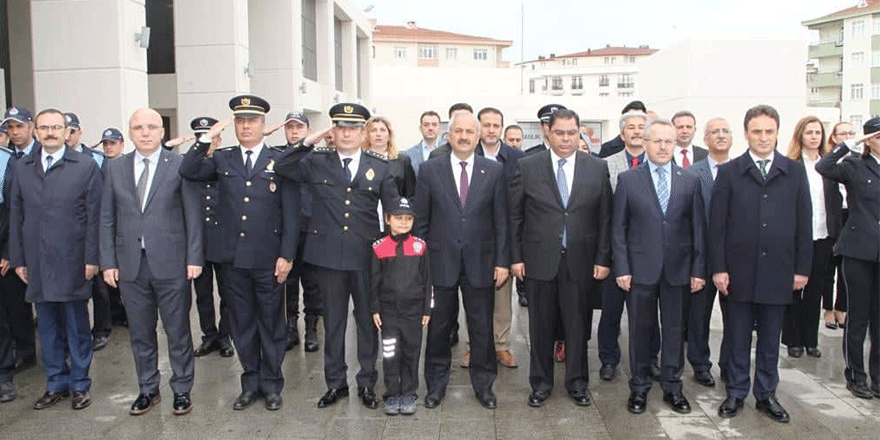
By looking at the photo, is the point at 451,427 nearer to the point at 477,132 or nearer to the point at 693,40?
the point at 477,132

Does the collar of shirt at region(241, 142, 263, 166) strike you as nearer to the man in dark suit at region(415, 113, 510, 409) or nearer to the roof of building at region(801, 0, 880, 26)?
the man in dark suit at region(415, 113, 510, 409)

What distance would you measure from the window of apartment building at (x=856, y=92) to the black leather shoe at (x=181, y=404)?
70800 mm

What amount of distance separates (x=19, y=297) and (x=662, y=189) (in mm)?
5049

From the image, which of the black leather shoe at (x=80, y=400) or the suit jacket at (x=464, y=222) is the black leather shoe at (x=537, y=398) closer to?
the suit jacket at (x=464, y=222)

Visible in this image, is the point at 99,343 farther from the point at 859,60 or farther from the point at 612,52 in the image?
the point at 612,52

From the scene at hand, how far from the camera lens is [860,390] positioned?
5.23 metres

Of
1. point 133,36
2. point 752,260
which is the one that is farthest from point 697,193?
point 133,36

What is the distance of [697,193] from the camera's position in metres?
4.91

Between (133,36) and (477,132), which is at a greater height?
(133,36)

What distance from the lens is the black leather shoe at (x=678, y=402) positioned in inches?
192

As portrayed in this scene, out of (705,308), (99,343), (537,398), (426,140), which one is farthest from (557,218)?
(99,343)

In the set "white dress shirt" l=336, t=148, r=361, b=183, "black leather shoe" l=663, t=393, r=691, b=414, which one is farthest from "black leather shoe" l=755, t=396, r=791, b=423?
"white dress shirt" l=336, t=148, r=361, b=183

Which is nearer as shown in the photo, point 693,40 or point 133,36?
point 133,36

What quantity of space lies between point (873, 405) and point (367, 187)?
3.77m
